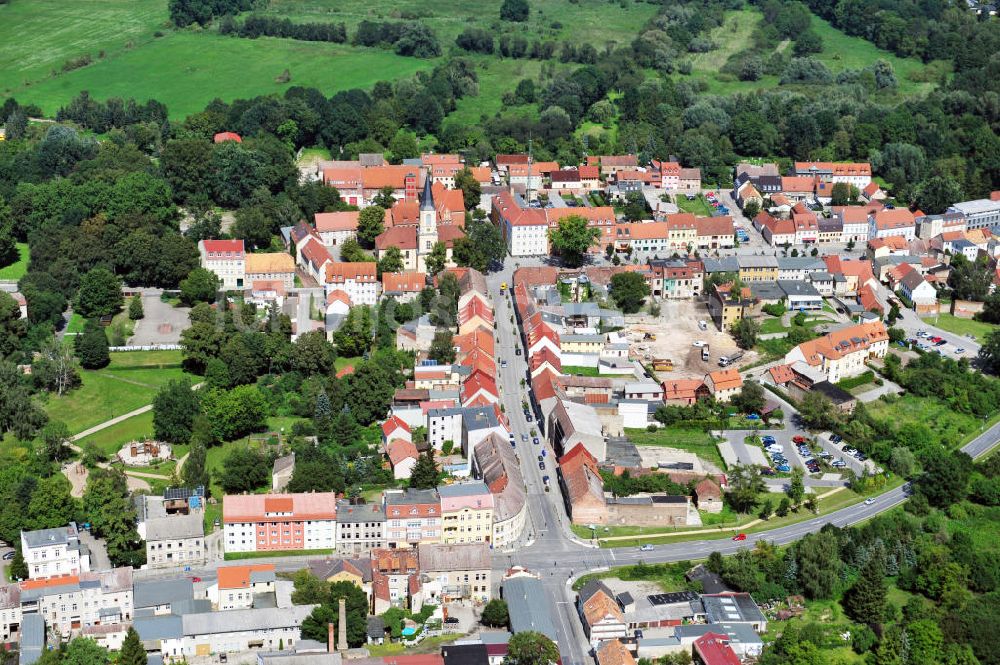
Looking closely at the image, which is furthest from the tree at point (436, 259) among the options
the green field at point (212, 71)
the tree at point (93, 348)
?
the green field at point (212, 71)

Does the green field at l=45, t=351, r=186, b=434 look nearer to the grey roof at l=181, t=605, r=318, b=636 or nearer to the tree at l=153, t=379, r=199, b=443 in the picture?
the tree at l=153, t=379, r=199, b=443

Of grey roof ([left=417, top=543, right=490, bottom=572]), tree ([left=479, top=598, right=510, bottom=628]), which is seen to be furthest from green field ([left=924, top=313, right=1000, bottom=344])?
tree ([left=479, top=598, right=510, bottom=628])

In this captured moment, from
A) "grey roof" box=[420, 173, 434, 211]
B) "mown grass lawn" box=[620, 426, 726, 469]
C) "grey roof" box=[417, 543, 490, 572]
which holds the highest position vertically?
"grey roof" box=[420, 173, 434, 211]

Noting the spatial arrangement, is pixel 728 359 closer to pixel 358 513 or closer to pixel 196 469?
pixel 358 513

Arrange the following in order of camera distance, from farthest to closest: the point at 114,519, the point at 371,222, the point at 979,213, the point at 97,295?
the point at 979,213, the point at 371,222, the point at 97,295, the point at 114,519

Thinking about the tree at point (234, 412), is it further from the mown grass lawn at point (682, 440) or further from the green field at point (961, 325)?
the green field at point (961, 325)

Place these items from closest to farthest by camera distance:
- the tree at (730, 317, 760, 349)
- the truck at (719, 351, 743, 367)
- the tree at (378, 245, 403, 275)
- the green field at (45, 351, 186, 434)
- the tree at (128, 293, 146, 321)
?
the green field at (45, 351, 186, 434) < the truck at (719, 351, 743, 367) < the tree at (730, 317, 760, 349) < the tree at (128, 293, 146, 321) < the tree at (378, 245, 403, 275)

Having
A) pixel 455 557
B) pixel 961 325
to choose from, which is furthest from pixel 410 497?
pixel 961 325
